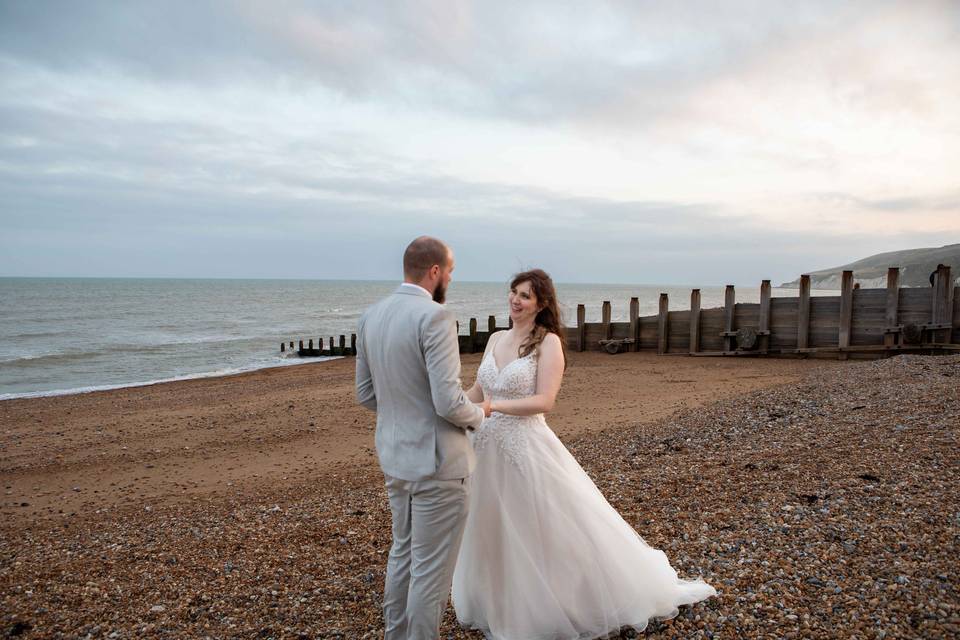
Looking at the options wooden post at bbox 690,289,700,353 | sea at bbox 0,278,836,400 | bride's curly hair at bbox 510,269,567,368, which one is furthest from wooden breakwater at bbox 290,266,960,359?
bride's curly hair at bbox 510,269,567,368

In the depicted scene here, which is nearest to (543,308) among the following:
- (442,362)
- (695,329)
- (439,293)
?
(439,293)

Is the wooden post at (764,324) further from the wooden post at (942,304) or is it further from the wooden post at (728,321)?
the wooden post at (942,304)

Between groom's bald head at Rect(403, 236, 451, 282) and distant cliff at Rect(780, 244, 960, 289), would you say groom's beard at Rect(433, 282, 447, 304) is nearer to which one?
groom's bald head at Rect(403, 236, 451, 282)

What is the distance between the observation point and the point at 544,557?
3.82m

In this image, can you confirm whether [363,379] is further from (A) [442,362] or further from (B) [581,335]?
(B) [581,335]

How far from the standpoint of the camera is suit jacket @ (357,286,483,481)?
10.1 feet

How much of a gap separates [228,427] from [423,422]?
10324mm

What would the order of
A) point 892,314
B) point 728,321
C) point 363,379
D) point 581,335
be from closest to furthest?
point 363,379 < point 892,314 < point 728,321 < point 581,335

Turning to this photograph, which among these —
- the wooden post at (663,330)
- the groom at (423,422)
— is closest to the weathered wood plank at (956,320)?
the wooden post at (663,330)

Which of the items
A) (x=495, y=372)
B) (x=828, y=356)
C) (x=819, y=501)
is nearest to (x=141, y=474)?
(x=495, y=372)

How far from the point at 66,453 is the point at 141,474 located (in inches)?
102

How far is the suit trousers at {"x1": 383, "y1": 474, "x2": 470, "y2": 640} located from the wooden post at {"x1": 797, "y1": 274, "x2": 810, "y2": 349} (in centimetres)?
1545

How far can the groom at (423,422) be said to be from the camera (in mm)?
3100

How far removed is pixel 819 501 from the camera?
5500 mm
